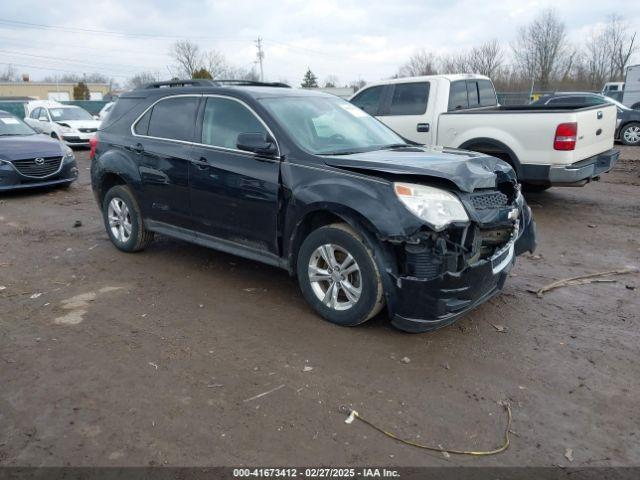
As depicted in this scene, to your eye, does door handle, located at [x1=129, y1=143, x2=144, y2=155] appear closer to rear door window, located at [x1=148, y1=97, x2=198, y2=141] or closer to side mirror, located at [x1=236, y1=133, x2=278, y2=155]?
rear door window, located at [x1=148, y1=97, x2=198, y2=141]

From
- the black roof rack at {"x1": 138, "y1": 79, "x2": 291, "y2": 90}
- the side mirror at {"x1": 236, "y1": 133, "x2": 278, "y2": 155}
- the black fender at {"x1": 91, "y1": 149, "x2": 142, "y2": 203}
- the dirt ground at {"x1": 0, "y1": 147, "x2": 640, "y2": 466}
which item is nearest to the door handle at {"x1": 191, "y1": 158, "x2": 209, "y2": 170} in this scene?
the side mirror at {"x1": 236, "y1": 133, "x2": 278, "y2": 155}

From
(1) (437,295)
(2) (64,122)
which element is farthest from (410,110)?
(2) (64,122)

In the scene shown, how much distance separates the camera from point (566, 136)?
270 inches

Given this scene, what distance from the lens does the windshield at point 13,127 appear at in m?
10.5

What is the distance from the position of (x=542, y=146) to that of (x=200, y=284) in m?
4.97

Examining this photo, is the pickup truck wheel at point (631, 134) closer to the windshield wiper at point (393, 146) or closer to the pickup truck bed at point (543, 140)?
the pickup truck bed at point (543, 140)

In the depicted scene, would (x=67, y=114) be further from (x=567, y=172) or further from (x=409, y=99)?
(x=567, y=172)

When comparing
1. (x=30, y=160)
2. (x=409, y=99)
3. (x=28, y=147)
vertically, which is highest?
(x=409, y=99)

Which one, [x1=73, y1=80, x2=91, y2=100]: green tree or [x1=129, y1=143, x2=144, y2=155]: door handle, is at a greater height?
[x1=73, y1=80, x2=91, y2=100]: green tree

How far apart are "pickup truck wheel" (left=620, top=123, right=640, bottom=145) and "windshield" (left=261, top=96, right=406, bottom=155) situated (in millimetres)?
14881

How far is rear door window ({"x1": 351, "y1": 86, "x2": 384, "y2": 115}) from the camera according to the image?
9125 mm

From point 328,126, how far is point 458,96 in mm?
4586

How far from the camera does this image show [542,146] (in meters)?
7.09

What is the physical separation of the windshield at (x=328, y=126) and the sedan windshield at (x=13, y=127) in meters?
8.23
